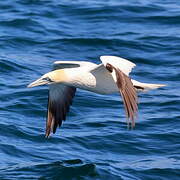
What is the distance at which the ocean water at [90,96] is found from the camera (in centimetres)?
1194

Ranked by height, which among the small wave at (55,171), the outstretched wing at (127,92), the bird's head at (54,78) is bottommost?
the small wave at (55,171)

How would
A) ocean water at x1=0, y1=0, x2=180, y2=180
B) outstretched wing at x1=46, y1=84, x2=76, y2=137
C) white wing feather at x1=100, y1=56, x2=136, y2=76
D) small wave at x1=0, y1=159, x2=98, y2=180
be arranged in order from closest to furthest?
white wing feather at x1=100, y1=56, x2=136, y2=76 → small wave at x1=0, y1=159, x2=98, y2=180 → ocean water at x1=0, y1=0, x2=180, y2=180 → outstretched wing at x1=46, y1=84, x2=76, y2=137

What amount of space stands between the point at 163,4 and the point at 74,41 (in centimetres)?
445

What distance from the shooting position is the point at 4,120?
13.6 m

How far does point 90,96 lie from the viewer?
50.1 feet

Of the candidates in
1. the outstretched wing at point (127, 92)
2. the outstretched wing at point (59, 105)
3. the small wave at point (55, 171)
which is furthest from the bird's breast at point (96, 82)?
the outstretched wing at point (59, 105)

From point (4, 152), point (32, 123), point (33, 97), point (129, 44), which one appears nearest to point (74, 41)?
point (129, 44)

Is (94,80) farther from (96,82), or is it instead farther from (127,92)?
(127,92)

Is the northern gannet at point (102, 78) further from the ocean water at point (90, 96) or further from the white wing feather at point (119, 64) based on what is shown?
the ocean water at point (90, 96)

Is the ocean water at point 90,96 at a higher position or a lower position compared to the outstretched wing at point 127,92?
lower

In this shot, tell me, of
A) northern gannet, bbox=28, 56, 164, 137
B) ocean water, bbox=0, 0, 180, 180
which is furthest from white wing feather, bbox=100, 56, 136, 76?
ocean water, bbox=0, 0, 180, 180

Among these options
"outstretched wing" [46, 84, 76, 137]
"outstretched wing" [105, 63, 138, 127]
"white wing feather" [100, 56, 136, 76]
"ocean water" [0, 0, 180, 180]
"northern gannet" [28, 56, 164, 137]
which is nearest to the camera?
"outstretched wing" [105, 63, 138, 127]

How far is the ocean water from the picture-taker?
39.2 feet

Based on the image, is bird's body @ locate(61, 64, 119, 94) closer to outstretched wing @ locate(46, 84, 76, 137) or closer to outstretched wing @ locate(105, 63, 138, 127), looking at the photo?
outstretched wing @ locate(105, 63, 138, 127)
